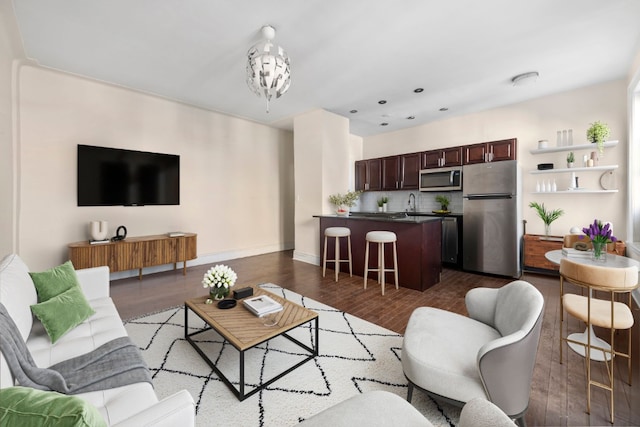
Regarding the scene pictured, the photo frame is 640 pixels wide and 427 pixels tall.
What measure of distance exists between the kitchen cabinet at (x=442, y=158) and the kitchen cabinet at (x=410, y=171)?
0.15m

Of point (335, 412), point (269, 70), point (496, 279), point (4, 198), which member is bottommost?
point (496, 279)

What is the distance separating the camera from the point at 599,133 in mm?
3660

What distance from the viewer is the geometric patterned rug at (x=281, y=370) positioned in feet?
4.90

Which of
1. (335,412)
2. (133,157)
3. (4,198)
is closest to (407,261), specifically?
(335,412)

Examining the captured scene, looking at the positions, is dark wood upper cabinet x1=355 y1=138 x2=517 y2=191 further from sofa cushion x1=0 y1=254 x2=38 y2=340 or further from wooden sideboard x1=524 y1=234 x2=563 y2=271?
sofa cushion x1=0 y1=254 x2=38 y2=340

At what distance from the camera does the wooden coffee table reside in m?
1.58

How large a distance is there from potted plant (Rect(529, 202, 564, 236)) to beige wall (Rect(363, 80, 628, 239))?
8cm

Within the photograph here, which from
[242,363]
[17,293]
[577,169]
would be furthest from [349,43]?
[577,169]

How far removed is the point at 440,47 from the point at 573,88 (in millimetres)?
2802

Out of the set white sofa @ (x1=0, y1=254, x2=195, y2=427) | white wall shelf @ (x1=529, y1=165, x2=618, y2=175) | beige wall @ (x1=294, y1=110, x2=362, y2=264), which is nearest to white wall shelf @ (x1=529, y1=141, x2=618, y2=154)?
white wall shelf @ (x1=529, y1=165, x2=618, y2=175)

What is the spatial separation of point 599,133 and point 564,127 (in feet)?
1.85

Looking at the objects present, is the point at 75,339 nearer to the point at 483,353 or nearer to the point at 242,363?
the point at 242,363

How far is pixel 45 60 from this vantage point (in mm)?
3207

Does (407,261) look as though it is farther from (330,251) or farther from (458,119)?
(458,119)
